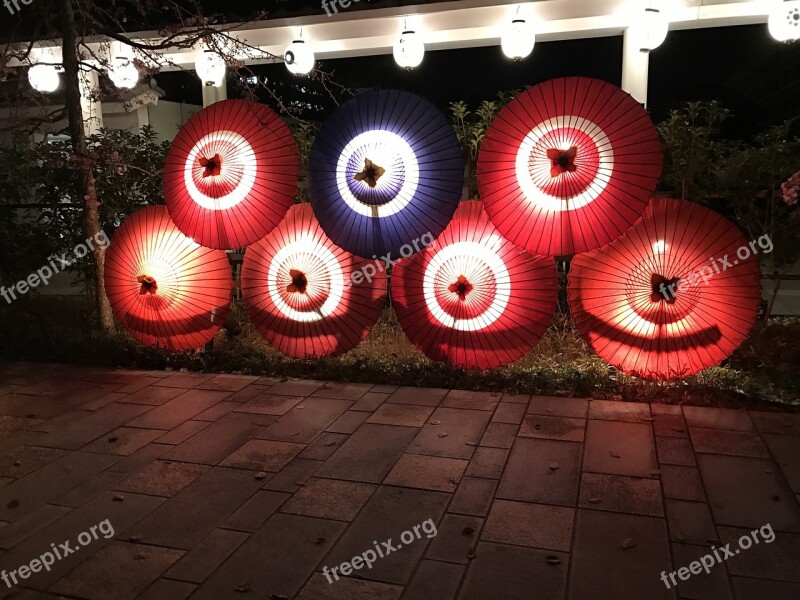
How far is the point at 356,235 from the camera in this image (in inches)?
218

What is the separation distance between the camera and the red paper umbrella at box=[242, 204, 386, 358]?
5887 millimetres

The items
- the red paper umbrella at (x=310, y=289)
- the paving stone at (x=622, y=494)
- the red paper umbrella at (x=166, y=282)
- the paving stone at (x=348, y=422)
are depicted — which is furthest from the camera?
the red paper umbrella at (x=166, y=282)

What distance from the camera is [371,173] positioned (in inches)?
213

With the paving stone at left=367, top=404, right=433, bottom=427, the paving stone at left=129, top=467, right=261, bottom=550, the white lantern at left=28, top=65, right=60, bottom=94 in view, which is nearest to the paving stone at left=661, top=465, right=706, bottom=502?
the paving stone at left=367, top=404, right=433, bottom=427

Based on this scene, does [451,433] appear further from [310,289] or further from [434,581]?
[310,289]

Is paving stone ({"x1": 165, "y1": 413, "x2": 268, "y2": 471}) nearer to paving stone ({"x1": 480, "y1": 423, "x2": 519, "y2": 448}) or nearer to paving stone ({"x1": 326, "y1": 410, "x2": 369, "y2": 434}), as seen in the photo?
paving stone ({"x1": 326, "y1": 410, "x2": 369, "y2": 434})

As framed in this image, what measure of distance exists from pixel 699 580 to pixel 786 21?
713cm

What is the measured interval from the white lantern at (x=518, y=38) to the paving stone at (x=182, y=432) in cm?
617

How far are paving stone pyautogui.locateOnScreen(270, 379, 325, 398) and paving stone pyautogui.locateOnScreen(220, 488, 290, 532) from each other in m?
1.87

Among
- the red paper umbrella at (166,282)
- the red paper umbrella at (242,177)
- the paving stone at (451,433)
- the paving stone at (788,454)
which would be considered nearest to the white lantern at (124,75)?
the red paper umbrella at (166,282)

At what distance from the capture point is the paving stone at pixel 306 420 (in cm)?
479

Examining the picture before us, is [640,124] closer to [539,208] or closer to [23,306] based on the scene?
[539,208]

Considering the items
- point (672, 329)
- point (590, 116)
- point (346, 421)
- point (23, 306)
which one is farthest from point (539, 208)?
point (23, 306)

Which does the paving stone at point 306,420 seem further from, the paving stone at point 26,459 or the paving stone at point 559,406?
the paving stone at point 559,406
